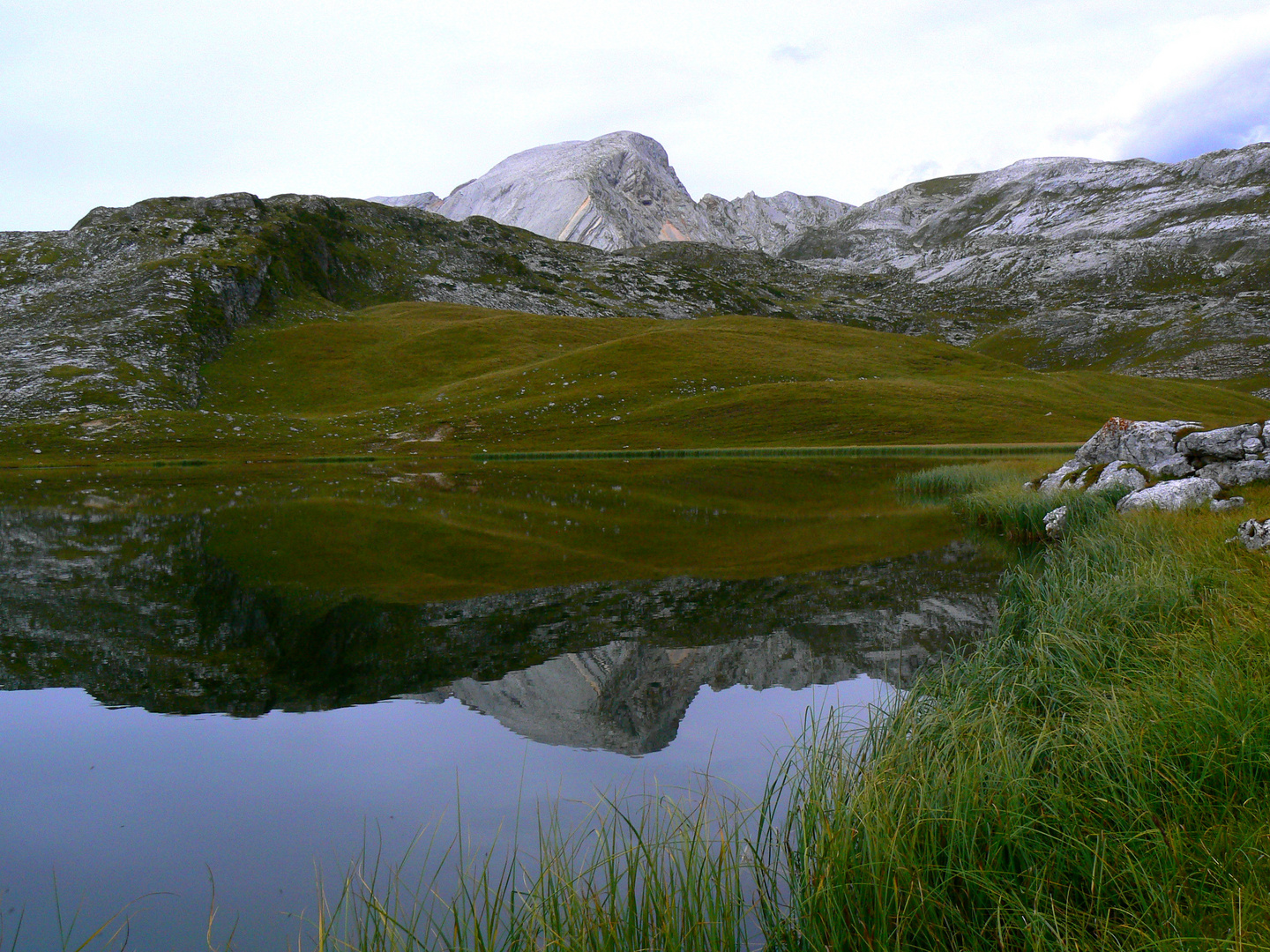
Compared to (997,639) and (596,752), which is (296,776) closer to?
(596,752)

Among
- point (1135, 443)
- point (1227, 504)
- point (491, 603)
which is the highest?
point (1135, 443)

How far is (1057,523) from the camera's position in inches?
895

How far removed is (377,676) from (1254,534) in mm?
14518

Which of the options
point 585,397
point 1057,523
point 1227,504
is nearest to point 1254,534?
point 1227,504

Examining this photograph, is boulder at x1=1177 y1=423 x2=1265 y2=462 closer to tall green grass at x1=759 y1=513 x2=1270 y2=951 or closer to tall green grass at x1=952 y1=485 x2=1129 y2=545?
tall green grass at x1=952 y1=485 x2=1129 y2=545

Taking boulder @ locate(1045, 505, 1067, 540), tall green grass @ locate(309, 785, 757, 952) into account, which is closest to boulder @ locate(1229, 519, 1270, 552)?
boulder @ locate(1045, 505, 1067, 540)

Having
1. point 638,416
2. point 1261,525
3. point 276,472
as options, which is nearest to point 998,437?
point 638,416

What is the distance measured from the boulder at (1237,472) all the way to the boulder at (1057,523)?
352cm

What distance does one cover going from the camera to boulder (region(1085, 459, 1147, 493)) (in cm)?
2402

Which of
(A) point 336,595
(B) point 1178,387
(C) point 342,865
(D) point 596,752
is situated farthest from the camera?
(B) point 1178,387

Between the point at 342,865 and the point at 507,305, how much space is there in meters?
167

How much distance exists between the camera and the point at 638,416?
87125mm

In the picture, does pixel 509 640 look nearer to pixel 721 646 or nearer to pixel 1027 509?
pixel 721 646

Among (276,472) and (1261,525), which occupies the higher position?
(276,472)
